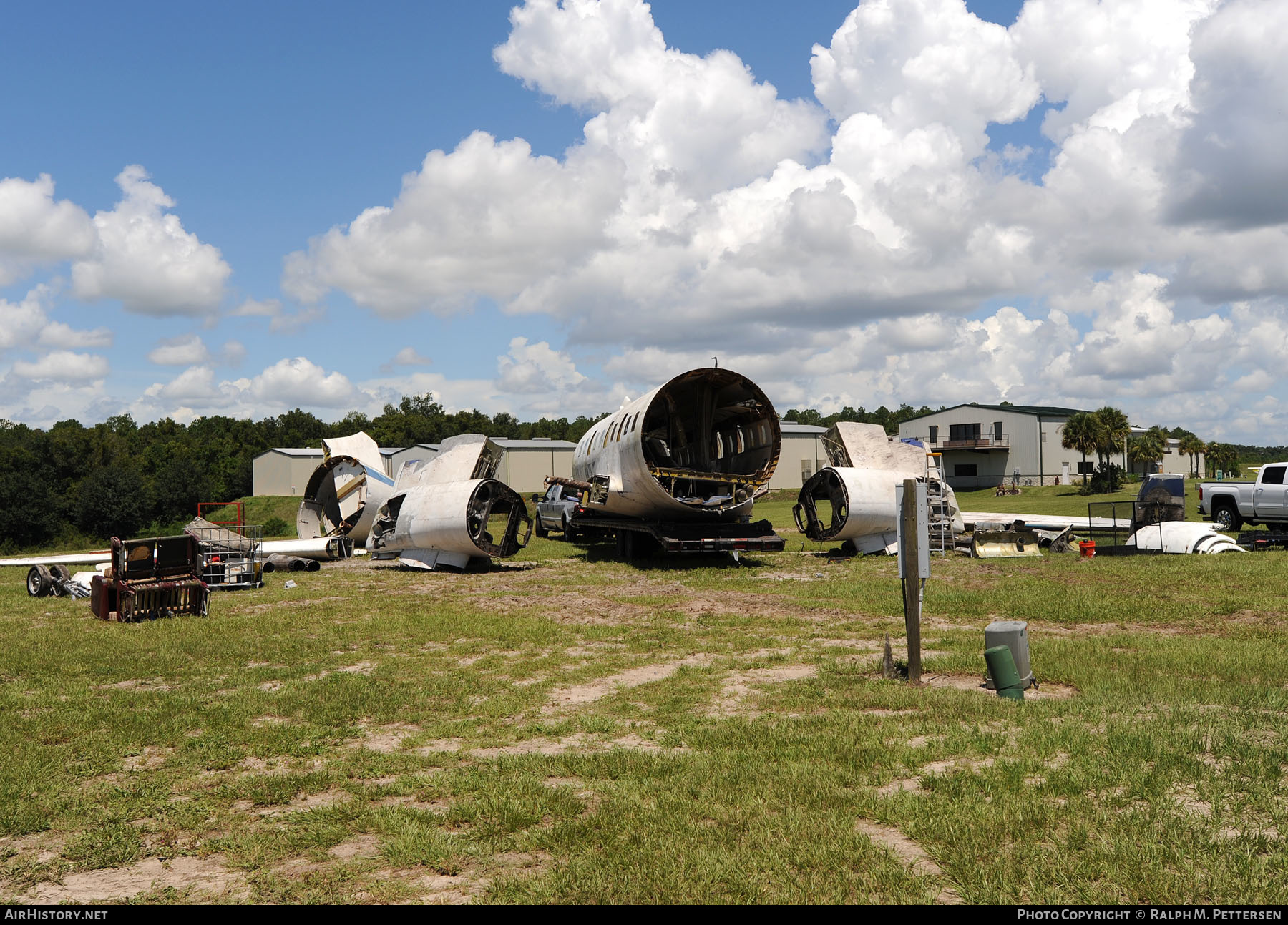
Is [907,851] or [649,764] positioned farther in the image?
[649,764]

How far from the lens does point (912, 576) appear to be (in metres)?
8.92

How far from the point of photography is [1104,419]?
194 feet

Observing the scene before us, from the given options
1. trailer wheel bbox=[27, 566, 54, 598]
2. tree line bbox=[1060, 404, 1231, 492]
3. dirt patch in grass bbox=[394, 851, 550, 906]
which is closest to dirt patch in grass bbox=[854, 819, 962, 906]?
dirt patch in grass bbox=[394, 851, 550, 906]

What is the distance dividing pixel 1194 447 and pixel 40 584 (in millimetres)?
84871

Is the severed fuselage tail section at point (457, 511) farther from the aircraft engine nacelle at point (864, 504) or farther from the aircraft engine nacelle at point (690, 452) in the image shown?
the aircraft engine nacelle at point (864, 504)

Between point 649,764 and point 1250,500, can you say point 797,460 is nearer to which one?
point 1250,500

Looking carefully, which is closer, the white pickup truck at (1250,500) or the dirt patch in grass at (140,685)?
the dirt patch in grass at (140,685)

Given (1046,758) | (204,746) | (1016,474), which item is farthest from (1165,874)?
(1016,474)

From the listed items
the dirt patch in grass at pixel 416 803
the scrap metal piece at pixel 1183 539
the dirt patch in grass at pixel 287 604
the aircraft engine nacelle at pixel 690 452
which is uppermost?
the aircraft engine nacelle at pixel 690 452

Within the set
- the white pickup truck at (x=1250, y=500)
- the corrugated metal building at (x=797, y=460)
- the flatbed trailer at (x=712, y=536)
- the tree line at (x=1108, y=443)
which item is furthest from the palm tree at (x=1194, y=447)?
the flatbed trailer at (x=712, y=536)

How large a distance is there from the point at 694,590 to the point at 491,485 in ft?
20.9

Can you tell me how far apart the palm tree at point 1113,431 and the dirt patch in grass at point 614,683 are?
5625cm

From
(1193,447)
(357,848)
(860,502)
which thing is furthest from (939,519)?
(1193,447)

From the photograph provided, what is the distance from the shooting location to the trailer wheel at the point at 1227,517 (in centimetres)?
2587
